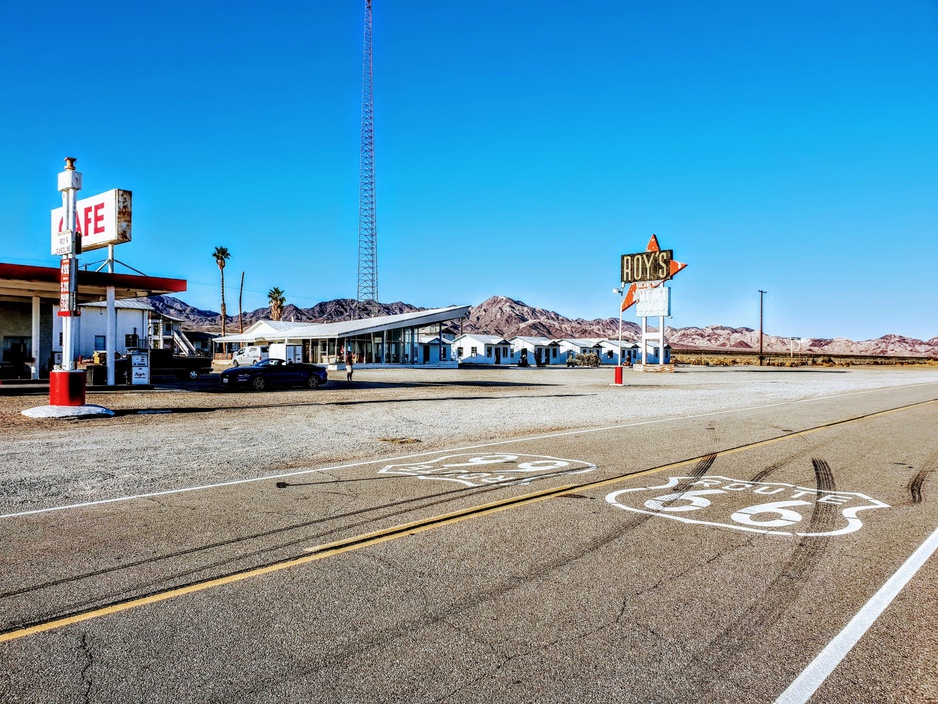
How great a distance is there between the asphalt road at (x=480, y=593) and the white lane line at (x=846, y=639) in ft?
0.06

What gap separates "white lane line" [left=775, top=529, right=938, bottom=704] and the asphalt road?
0.02m

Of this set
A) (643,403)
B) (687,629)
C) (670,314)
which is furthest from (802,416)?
(670,314)

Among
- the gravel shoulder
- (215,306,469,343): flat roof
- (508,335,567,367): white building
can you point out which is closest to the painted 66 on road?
the gravel shoulder

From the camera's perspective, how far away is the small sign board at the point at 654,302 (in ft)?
187

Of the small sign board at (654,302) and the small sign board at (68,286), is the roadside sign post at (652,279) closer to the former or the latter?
the small sign board at (654,302)

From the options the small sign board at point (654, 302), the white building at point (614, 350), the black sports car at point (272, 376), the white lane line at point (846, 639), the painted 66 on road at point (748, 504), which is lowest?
the white lane line at point (846, 639)

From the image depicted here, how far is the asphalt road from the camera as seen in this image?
3.31 meters

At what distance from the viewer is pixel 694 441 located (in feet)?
41.2

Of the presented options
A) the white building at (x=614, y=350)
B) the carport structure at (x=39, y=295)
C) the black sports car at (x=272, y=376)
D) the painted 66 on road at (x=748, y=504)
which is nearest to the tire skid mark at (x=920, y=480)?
the painted 66 on road at (x=748, y=504)

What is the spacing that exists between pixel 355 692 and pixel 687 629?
1998mm

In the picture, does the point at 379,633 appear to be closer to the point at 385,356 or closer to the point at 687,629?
the point at 687,629

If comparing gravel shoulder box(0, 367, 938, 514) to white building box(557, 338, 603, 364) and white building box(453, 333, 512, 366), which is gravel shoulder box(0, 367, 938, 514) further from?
white building box(557, 338, 603, 364)

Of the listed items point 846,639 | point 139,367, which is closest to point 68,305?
point 139,367

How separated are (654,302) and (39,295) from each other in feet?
150
